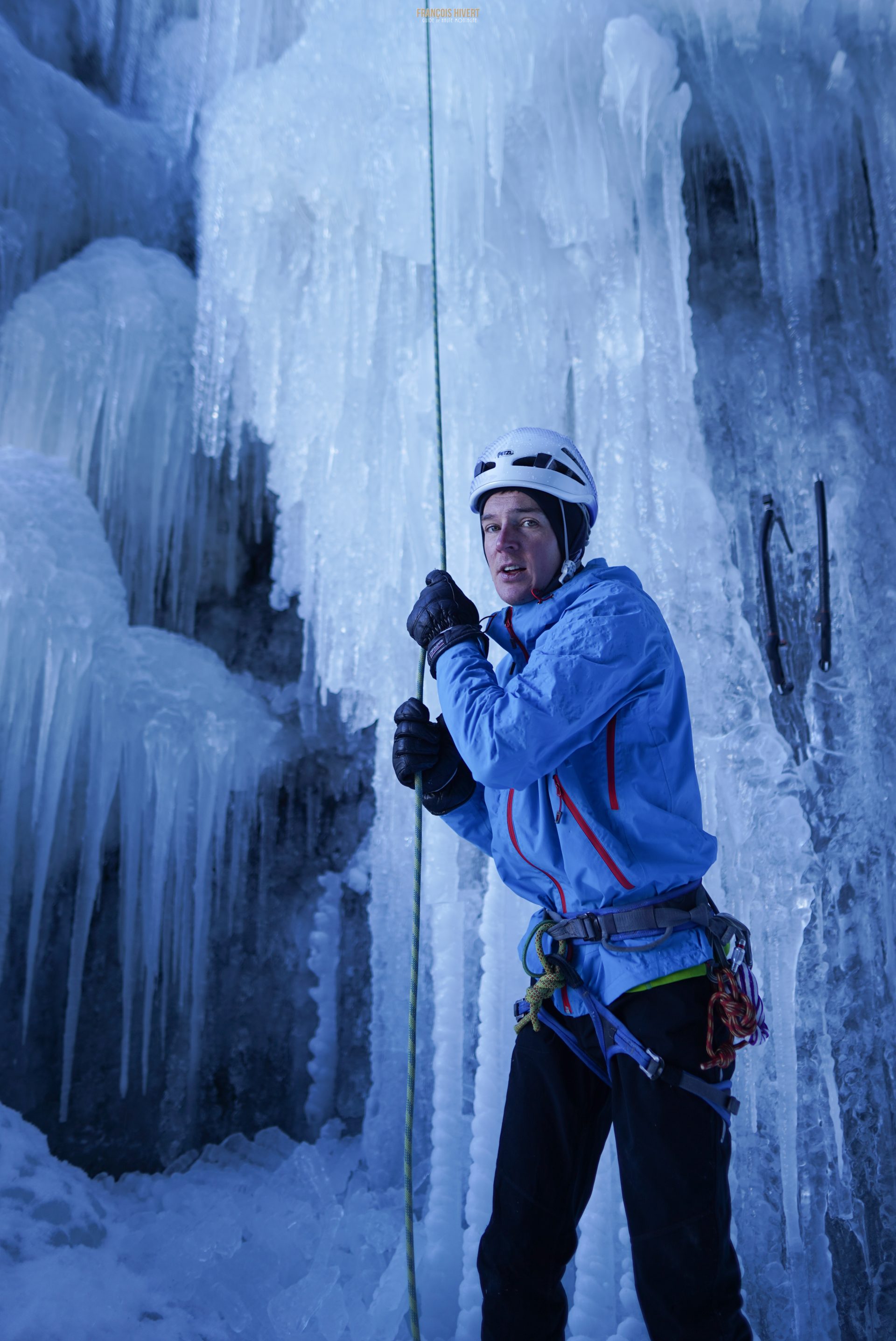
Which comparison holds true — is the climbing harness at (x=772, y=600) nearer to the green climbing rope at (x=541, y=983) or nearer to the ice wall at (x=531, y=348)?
the ice wall at (x=531, y=348)

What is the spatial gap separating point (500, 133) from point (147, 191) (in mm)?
2660

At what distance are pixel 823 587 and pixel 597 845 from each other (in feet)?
7.89

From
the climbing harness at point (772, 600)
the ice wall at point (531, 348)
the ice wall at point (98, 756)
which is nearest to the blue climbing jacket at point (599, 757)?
the ice wall at point (531, 348)

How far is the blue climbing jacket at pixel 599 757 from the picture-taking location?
4.63ft

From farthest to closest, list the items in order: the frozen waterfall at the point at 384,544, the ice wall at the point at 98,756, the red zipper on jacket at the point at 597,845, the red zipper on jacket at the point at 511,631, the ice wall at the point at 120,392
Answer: the ice wall at the point at 120,392
the ice wall at the point at 98,756
the frozen waterfall at the point at 384,544
the red zipper on jacket at the point at 511,631
the red zipper on jacket at the point at 597,845

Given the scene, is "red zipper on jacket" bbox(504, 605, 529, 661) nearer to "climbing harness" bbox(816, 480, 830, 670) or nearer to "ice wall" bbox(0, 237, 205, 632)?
"climbing harness" bbox(816, 480, 830, 670)

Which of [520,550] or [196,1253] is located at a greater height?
[520,550]

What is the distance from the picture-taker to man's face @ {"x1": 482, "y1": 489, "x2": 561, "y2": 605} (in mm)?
1671

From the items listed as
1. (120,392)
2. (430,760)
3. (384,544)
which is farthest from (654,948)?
(120,392)

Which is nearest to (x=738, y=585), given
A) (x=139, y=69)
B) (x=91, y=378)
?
(x=91, y=378)

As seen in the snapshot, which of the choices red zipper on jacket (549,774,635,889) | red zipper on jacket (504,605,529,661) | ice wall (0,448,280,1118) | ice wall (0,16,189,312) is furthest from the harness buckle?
ice wall (0,16,189,312)

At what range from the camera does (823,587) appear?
11.4 feet

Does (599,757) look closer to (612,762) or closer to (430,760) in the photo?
(612,762)

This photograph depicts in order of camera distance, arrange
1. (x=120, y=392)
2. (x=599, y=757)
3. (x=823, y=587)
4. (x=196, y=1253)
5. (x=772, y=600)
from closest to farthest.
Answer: (x=599, y=757) < (x=196, y=1253) < (x=823, y=587) < (x=772, y=600) < (x=120, y=392)
